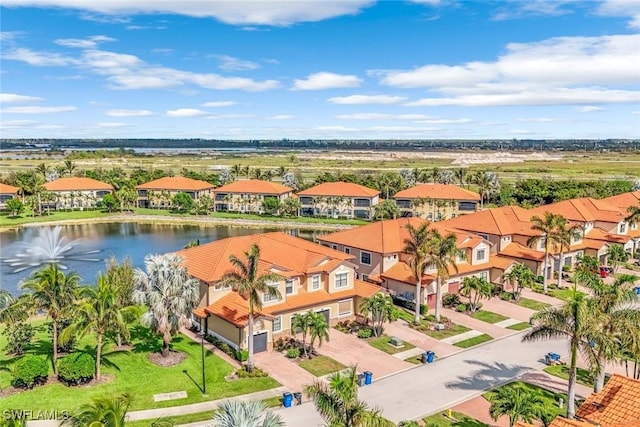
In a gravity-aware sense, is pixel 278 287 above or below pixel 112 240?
above

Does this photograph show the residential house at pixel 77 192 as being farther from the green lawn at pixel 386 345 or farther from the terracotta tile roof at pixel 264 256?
the green lawn at pixel 386 345

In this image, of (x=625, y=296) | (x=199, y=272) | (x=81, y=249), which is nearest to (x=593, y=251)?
(x=625, y=296)

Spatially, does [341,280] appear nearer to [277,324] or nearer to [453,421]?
[277,324]

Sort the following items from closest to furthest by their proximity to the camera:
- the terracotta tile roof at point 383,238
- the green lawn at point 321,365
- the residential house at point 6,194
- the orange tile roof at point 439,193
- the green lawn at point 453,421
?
the green lawn at point 453,421 → the green lawn at point 321,365 → the terracotta tile roof at point 383,238 → the orange tile roof at point 439,193 → the residential house at point 6,194

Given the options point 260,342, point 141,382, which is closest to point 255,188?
point 260,342

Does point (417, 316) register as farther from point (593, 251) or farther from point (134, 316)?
point (593, 251)

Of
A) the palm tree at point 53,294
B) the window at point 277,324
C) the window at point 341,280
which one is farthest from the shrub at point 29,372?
the window at point 341,280

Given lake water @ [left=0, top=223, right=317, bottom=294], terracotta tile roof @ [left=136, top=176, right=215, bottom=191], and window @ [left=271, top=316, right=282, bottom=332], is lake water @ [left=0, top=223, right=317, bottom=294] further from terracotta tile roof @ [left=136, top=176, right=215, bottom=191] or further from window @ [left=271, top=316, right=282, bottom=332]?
window @ [left=271, top=316, right=282, bottom=332]
